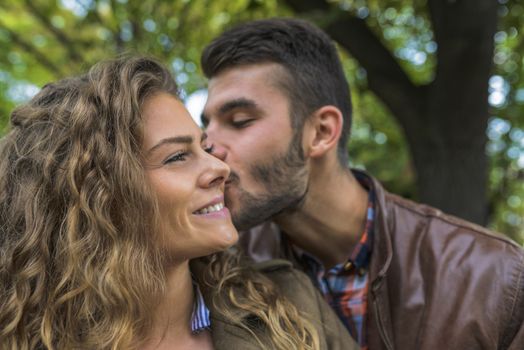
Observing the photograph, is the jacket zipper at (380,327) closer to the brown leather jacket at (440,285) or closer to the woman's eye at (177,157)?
the brown leather jacket at (440,285)

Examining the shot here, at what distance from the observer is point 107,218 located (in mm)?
2250

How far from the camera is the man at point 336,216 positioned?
2670 mm

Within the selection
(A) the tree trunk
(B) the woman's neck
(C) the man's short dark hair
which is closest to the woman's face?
(B) the woman's neck

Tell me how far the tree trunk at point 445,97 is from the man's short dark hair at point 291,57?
4.72 ft

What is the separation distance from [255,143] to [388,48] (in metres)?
2.86

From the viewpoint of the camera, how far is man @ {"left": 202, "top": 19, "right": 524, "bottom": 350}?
267cm

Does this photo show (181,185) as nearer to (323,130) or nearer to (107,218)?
(107,218)

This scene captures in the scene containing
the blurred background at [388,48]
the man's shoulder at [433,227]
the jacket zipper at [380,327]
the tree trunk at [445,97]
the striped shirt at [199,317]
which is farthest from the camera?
the tree trunk at [445,97]

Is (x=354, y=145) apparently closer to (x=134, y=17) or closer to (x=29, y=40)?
(x=29, y=40)

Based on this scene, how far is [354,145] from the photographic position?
889cm

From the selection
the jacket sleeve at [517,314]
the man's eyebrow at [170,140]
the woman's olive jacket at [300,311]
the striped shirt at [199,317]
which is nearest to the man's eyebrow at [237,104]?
the man's eyebrow at [170,140]

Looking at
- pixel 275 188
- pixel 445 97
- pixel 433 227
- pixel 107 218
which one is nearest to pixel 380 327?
pixel 433 227

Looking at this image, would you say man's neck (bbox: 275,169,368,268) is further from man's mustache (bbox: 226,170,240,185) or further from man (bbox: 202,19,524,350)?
man's mustache (bbox: 226,170,240,185)

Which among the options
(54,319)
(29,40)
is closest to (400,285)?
(54,319)
